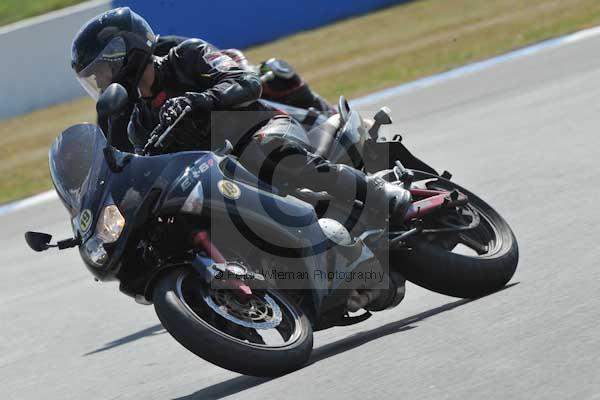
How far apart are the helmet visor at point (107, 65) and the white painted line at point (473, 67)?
819cm

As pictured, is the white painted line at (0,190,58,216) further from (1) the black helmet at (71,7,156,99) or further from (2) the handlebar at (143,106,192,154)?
(2) the handlebar at (143,106,192,154)

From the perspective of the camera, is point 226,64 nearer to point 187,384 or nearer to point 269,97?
point 187,384

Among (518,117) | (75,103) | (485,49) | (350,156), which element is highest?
(350,156)

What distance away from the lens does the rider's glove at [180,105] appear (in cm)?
480

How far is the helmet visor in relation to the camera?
497 cm

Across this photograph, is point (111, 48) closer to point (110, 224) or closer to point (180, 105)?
point (180, 105)

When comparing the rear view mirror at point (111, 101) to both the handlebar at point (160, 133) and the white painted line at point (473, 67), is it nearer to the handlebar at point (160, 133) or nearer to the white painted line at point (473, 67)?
the handlebar at point (160, 133)

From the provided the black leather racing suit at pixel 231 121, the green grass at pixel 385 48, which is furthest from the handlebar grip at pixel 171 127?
the green grass at pixel 385 48

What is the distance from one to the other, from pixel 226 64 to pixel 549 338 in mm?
1927

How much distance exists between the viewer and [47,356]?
19.9 ft

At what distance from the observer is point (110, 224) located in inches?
175

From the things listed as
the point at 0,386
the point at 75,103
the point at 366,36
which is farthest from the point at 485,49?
the point at 0,386

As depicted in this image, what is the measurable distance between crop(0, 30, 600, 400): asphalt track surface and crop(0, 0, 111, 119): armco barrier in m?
6.97

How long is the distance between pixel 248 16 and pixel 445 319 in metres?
15.2
